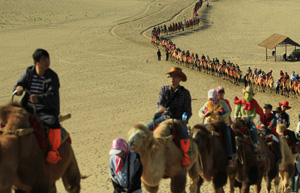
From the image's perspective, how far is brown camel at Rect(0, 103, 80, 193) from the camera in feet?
19.9

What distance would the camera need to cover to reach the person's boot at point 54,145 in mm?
6691

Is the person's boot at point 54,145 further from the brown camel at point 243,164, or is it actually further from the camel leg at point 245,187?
the camel leg at point 245,187

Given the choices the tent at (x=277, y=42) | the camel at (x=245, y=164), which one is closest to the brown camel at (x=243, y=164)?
the camel at (x=245, y=164)

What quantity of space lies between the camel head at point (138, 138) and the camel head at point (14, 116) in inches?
56.2

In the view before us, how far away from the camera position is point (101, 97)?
24.9 m

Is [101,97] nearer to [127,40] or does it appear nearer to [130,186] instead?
[130,186]

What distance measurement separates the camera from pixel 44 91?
6.91 metres

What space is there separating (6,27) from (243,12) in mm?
30120

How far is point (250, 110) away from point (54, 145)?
470 cm

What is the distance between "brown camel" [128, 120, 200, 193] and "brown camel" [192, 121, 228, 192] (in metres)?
0.42

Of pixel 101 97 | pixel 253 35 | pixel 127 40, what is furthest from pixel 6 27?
pixel 101 97

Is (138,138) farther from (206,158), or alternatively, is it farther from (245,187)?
(245,187)

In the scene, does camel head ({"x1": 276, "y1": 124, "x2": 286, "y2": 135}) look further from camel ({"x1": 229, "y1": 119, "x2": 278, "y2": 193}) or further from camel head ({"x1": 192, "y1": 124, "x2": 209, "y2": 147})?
camel head ({"x1": 192, "y1": 124, "x2": 209, "y2": 147})

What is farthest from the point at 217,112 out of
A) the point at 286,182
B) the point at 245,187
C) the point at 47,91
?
the point at 47,91
